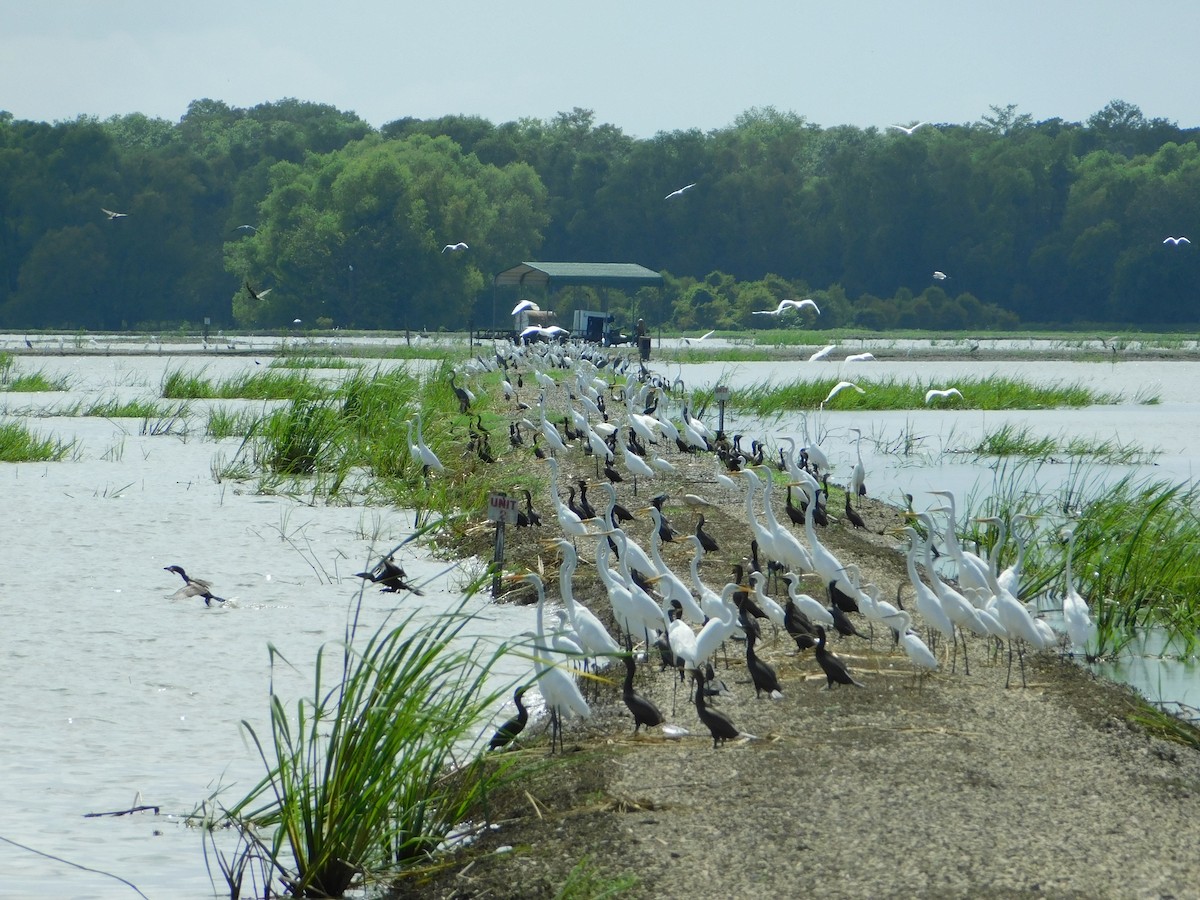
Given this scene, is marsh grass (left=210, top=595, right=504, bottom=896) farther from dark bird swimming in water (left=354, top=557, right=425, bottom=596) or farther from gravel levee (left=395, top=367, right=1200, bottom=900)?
dark bird swimming in water (left=354, top=557, right=425, bottom=596)

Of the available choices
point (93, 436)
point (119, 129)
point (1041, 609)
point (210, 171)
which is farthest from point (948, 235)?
point (1041, 609)

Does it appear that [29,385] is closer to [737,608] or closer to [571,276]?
[737,608]

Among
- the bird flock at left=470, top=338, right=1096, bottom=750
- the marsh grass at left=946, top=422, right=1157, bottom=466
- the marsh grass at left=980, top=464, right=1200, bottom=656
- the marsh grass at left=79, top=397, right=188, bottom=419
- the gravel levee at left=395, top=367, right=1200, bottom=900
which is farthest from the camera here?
the marsh grass at left=79, top=397, right=188, bottom=419

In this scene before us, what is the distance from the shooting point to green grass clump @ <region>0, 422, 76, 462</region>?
52.1ft

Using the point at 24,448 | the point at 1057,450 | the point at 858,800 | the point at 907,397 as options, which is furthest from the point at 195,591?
the point at 907,397

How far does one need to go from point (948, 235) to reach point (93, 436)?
64.5 metres

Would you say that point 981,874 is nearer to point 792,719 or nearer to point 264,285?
point 792,719

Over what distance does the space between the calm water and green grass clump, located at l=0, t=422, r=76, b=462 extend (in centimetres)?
28

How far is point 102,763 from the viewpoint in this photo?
5.78 metres

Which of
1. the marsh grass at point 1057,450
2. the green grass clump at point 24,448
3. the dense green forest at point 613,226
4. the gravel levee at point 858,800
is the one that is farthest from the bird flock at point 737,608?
the dense green forest at point 613,226

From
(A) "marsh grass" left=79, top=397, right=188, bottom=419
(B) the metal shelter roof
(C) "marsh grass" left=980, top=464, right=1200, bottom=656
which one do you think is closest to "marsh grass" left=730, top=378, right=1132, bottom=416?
(A) "marsh grass" left=79, top=397, right=188, bottom=419

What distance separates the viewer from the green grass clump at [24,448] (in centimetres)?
1588

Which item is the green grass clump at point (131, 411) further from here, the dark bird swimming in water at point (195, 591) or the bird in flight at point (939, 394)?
the bird in flight at point (939, 394)

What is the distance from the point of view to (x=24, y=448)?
16016 millimetres
